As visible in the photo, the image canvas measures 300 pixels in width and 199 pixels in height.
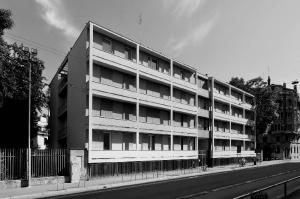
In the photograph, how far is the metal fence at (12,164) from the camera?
26141 mm

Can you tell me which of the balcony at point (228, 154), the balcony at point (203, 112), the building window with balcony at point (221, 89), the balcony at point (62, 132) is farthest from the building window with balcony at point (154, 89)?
the building window with balcony at point (221, 89)

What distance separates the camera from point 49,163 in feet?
96.5

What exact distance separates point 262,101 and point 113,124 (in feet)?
166

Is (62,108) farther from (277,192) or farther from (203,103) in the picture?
(277,192)

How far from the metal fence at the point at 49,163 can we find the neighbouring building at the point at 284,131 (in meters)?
73.2

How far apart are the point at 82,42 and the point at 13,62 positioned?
22.0 ft

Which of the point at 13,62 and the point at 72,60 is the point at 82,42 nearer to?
the point at 72,60

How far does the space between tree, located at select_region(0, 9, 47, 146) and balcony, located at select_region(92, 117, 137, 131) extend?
7063 mm

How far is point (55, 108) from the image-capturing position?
51969 mm

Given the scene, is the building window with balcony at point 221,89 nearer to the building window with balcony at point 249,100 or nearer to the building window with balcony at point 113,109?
the building window with balcony at point 249,100

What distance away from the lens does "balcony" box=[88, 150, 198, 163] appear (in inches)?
1331

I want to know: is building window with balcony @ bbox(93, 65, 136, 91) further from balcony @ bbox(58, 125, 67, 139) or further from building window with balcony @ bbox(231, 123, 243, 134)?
building window with balcony @ bbox(231, 123, 243, 134)

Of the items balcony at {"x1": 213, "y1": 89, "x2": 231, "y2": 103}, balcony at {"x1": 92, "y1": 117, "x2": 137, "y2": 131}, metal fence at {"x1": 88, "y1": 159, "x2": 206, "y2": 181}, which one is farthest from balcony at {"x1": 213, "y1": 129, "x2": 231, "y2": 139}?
balcony at {"x1": 92, "y1": 117, "x2": 137, "y2": 131}

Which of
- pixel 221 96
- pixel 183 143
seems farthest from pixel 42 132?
pixel 221 96
